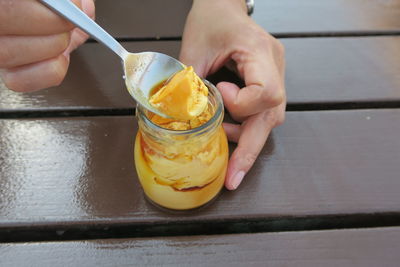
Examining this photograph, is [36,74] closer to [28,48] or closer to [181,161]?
[28,48]

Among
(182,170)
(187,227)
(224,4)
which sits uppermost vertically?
(224,4)

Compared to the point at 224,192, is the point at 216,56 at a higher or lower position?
higher

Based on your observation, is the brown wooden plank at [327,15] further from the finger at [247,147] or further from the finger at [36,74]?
the finger at [36,74]

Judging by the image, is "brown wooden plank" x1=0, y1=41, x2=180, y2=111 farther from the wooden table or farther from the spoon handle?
the spoon handle

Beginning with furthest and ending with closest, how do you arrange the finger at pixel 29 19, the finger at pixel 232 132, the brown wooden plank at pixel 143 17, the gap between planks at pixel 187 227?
the brown wooden plank at pixel 143 17 < the finger at pixel 232 132 < the gap between planks at pixel 187 227 < the finger at pixel 29 19

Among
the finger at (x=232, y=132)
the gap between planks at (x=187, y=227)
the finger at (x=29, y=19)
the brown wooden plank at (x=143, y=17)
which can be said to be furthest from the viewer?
the brown wooden plank at (x=143, y=17)

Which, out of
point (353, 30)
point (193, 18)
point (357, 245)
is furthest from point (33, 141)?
point (353, 30)

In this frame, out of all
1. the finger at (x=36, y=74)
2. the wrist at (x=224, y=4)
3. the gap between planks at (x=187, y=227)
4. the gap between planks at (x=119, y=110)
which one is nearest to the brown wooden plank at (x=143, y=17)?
the wrist at (x=224, y=4)

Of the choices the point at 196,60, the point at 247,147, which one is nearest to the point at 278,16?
the point at 196,60
